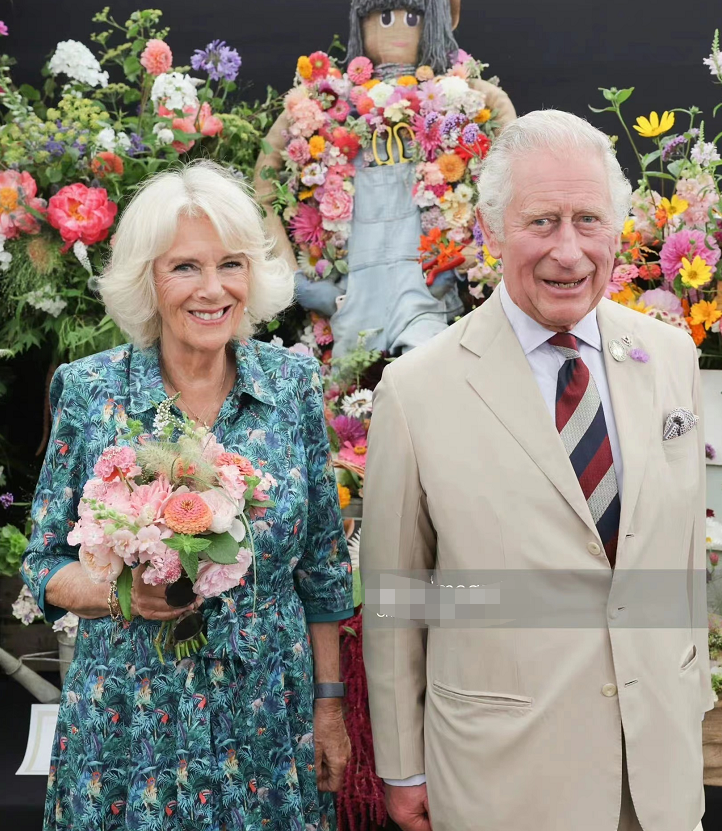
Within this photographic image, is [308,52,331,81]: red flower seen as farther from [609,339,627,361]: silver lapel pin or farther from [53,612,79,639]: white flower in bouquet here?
[609,339,627,361]: silver lapel pin

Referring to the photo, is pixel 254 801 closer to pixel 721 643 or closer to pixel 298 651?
pixel 298 651

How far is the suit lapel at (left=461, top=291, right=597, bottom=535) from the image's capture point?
1610 millimetres

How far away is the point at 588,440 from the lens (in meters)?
1.66

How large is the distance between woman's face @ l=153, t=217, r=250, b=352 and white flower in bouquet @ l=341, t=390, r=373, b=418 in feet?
3.99

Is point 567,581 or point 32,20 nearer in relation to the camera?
point 567,581

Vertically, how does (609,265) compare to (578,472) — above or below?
above

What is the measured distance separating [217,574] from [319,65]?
2.47 metres

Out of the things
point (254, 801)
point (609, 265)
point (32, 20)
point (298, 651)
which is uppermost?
point (32, 20)

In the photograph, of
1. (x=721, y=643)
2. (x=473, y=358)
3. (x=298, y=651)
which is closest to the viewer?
(x=473, y=358)

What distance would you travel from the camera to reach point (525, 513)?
162 centimetres

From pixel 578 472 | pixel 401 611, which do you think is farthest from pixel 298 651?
pixel 578 472

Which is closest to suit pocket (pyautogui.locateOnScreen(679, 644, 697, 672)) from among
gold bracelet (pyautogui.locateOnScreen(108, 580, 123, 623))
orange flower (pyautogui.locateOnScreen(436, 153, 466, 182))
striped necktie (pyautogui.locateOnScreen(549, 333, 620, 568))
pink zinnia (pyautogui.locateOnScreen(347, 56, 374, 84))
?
striped necktie (pyautogui.locateOnScreen(549, 333, 620, 568))

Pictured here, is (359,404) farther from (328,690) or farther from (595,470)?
(595,470)

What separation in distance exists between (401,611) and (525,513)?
294mm
